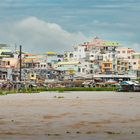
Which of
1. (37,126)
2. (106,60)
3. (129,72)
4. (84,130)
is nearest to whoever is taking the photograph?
(84,130)

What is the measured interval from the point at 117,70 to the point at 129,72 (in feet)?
16.0

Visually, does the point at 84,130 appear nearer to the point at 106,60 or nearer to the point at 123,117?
the point at 123,117

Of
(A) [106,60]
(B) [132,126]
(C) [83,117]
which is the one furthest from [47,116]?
(A) [106,60]

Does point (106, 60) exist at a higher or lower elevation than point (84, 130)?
higher

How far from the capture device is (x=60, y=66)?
19225 cm

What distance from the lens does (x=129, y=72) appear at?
184 m

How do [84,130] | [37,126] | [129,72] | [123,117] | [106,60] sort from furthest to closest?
[106,60] → [129,72] → [123,117] → [37,126] → [84,130]

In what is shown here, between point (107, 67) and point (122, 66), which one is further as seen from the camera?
point (122, 66)

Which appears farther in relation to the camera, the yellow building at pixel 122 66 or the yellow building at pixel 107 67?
the yellow building at pixel 122 66

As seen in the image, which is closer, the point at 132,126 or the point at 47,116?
the point at 132,126

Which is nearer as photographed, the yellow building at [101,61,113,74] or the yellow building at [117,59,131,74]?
the yellow building at [101,61,113,74]

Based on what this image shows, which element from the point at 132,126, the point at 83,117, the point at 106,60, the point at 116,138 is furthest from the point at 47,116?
the point at 106,60

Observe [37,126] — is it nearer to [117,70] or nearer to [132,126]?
[132,126]

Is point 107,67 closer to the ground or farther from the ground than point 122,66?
closer to the ground
